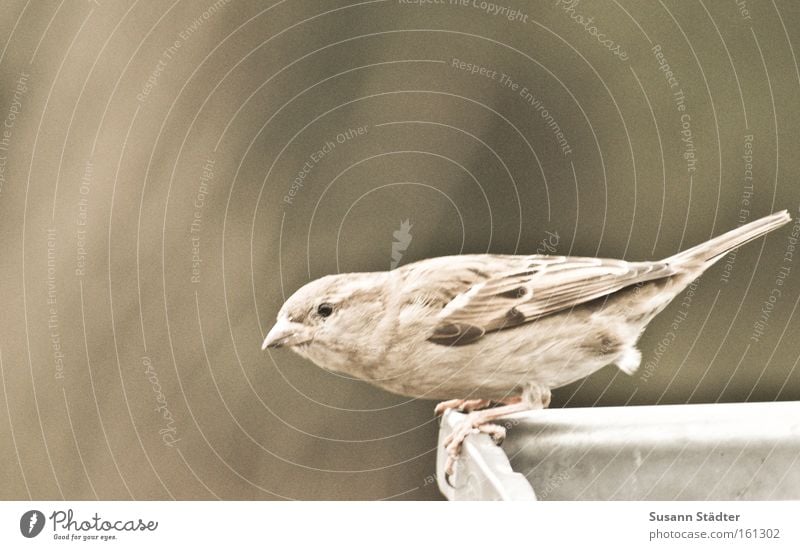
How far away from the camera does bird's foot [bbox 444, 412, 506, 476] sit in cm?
126

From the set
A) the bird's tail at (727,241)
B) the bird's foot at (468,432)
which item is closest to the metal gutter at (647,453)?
the bird's foot at (468,432)

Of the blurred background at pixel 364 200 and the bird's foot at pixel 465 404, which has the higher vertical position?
the blurred background at pixel 364 200

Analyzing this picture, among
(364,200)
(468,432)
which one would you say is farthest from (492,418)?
(364,200)

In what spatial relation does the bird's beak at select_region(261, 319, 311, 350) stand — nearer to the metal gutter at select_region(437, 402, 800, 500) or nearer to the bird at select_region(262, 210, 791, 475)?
the bird at select_region(262, 210, 791, 475)

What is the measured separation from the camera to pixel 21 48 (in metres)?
1.39

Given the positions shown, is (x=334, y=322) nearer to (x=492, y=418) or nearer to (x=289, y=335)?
(x=289, y=335)

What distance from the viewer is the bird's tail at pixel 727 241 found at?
1.35m

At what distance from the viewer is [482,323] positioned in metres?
1.30

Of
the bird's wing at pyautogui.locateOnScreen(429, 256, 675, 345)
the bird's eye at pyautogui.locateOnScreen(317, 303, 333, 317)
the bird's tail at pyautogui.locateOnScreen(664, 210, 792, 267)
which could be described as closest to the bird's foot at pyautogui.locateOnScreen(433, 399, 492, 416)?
the bird's wing at pyautogui.locateOnScreen(429, 256, 675, 345)

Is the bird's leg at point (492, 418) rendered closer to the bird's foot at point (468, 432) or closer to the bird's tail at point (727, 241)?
the bird's foot at point (468, 432)

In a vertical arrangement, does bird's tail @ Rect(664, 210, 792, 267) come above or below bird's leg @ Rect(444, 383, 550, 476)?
above

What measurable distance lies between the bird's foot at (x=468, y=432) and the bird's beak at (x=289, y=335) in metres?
0.30
